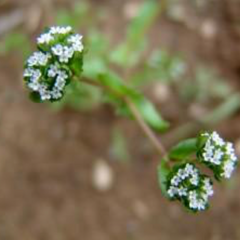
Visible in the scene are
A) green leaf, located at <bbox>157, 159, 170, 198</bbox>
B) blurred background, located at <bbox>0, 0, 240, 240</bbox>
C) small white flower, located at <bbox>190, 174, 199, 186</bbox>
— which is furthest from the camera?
blurred background, located at <bbox>0, 0, 240, 240</bbox>

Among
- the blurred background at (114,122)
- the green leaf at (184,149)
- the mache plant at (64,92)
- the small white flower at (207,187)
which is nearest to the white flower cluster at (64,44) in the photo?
the mache plant at (64,92)

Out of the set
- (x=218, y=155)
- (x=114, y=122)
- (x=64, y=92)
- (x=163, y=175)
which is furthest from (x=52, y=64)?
(x=114, y=122)

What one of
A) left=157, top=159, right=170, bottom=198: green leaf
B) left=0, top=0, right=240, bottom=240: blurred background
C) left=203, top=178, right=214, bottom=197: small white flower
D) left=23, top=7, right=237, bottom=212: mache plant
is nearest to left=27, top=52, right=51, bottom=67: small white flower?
left=23, top=7, right=237, bottom=212: mache plant

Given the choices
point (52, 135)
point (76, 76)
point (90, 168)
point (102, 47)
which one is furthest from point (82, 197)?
point (76, 76)

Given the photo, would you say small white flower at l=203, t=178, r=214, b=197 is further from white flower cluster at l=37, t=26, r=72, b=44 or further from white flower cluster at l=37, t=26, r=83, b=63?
white flower cluster at l=37, t=26, r=72, b=44

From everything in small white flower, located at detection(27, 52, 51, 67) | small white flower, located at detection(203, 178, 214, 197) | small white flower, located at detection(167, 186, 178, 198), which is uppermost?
small white flower, located at detection(27, 52, 51, 67)
